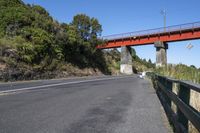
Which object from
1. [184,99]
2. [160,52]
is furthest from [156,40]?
[184,99]

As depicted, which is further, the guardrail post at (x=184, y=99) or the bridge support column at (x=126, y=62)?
the bridge support column at (x=126, y=62)

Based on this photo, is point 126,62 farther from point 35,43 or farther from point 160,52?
point 35,43

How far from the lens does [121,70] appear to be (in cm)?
8525

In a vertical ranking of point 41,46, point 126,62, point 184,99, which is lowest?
point 184,99

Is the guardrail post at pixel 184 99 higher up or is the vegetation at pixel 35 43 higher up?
the vegetation at pixel 35 43

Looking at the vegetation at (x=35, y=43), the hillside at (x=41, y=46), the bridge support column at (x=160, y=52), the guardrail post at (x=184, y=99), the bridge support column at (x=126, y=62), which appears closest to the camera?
the guardrail post at (x=184, y=99)

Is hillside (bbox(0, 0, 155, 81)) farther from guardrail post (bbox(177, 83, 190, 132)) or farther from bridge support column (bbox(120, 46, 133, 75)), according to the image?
guardrail post (bbox(177, 83, 190, 132))

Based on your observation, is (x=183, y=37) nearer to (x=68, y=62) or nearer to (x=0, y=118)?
(x=68, y=62)

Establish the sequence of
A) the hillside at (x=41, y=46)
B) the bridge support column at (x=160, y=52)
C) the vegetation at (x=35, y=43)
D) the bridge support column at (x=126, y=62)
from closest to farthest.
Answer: the hillside at (x=41, y=46), the vegetation at (x=35, y=43), the bridge support column at (x=160, y=52), the bridge support column at (x=126, y=62)

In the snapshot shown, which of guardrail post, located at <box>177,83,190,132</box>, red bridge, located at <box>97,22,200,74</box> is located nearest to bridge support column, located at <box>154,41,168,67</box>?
red bridge, located at <box>97,22,200,74</box>

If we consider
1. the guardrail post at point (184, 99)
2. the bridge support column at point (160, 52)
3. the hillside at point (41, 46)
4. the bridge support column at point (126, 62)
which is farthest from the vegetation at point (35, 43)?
the guardrail post at point (184, 99)

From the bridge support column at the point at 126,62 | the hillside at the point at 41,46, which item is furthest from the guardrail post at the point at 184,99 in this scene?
the bridge support column at the point at 126,62

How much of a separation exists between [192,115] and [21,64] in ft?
126

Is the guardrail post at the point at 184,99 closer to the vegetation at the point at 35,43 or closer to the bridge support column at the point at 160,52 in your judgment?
the vegetation at the point at 35,43
